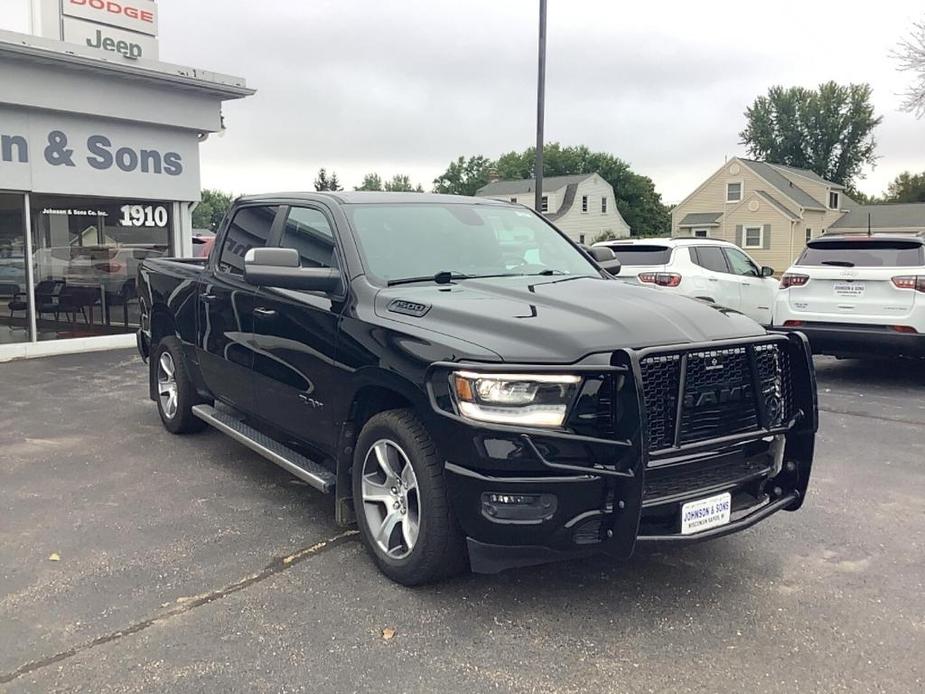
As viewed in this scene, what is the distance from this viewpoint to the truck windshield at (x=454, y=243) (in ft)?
14.9

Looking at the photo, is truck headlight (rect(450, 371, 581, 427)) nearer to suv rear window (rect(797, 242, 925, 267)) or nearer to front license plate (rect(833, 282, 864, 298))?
front license plate (rect(833, 282, 864, 298))

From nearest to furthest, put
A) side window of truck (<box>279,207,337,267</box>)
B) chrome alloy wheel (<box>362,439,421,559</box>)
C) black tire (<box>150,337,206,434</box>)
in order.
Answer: chrome alloy wheel (<box>362,439,421,559</box>), side window of truck (<box>279,207,337,267</box>), black tire (<box>150,337,206,434</box>)

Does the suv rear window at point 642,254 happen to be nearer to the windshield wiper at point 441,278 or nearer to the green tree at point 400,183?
the windshield wiper at point 441,278

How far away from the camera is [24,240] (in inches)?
439

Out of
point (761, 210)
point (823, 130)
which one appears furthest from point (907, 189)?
point (761, 210)

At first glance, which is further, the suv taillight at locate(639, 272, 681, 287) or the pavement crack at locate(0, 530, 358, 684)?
the suv taillight at locate(639, 272, 681, 287)

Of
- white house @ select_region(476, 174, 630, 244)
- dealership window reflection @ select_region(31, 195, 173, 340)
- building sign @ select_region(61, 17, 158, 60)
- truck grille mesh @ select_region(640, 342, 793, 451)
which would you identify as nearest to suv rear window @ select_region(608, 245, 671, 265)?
dealership window reflection @ select_region(31, 195, 173, 340)

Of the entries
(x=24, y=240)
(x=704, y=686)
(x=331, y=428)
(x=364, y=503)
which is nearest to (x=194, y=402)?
(x=331, y=428)

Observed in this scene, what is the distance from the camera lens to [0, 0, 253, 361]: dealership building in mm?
10836

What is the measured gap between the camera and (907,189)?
77.9m

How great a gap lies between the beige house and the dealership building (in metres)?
40.8

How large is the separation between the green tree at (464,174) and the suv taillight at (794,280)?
83.3 metres

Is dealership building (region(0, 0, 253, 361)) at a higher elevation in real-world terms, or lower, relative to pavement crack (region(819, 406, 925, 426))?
higher

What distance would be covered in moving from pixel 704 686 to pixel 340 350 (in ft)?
7.46
